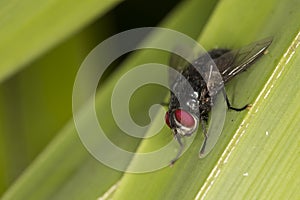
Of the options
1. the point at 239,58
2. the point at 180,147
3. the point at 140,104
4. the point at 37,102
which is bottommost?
the point at 37,102

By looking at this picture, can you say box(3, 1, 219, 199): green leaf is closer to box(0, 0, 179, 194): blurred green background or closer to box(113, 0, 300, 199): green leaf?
box(0, 0, 179, 194): blurred green background

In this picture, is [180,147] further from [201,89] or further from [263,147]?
[263,147]

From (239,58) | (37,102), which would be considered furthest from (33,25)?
(239,58)

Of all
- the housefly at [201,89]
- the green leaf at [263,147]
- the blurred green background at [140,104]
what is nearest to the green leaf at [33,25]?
the blurred green background at [140,104]

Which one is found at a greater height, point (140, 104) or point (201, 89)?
point (201, 89)

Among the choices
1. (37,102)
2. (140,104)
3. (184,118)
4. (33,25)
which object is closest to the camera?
(184,118)

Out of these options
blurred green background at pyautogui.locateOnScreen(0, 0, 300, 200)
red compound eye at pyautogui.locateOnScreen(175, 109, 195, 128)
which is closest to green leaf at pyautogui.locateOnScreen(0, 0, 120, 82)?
blurred green background at pyautogui.locateOnScreen(0, 0, 300, 200)

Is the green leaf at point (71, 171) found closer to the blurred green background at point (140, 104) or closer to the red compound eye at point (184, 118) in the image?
the blurred green background at point (140, 104)
